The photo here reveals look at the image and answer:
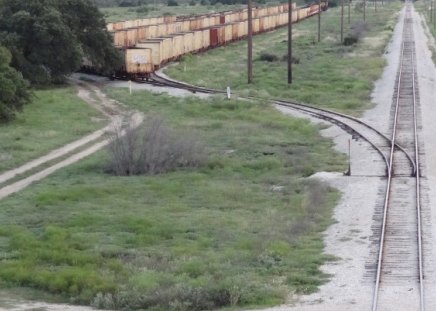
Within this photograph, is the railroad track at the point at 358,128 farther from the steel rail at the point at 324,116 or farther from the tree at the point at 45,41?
the tree at the point at 45,41

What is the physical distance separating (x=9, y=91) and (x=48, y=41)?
38.7 feet

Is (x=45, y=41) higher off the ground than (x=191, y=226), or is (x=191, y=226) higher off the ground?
(x=45, y=41)

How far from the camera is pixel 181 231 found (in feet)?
78.7

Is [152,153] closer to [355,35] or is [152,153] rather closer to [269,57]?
[269,57]

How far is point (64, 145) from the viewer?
37.8 m

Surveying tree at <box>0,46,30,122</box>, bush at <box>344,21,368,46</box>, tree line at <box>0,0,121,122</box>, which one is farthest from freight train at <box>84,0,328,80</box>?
tree at <box>0,46,30,122</box>

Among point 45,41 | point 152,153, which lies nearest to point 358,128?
point 152,153

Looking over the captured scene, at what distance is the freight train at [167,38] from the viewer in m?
60.8

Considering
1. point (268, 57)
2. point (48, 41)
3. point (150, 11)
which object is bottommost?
point (150, 11)

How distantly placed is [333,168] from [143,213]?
28.2 ft

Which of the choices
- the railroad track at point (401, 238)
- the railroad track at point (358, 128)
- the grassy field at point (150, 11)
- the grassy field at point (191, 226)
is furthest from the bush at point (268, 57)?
the grassy field at point (150, 11)

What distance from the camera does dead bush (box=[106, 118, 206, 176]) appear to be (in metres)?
32.6

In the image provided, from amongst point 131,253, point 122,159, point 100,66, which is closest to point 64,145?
point 122,159

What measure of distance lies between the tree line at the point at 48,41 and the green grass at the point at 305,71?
5.54 m
